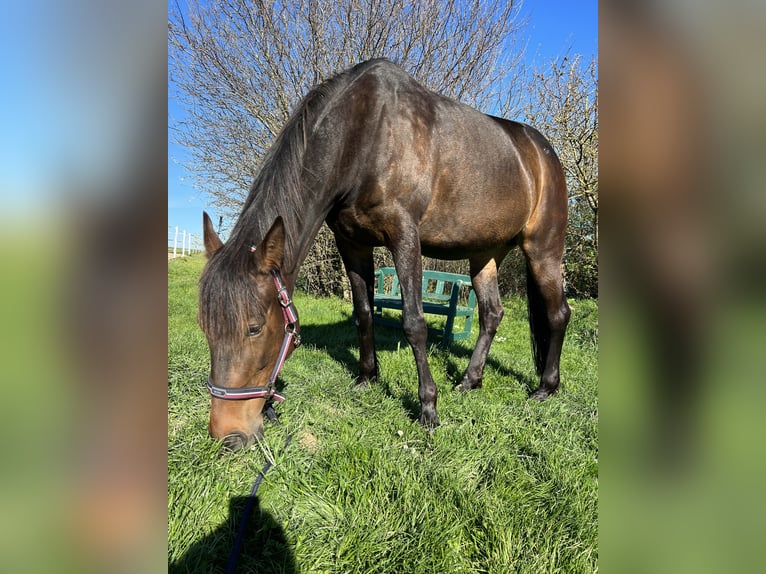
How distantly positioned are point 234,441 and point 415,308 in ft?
4.43

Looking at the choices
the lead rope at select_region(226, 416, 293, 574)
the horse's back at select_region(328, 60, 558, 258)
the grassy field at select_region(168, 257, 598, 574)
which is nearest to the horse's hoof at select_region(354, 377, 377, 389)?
the grassy field at select_region(168, 257, 598, 574)

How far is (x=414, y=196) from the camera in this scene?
2.66 metres

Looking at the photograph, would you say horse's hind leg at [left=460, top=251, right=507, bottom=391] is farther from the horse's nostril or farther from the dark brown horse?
the horse's nostril

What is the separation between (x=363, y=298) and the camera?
340 cm

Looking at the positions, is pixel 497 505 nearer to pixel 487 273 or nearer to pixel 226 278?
pixel 226 278

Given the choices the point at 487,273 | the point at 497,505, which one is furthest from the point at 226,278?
the point at 487,273

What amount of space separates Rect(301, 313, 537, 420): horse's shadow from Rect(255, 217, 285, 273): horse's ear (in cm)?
146

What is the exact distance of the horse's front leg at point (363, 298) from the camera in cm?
335

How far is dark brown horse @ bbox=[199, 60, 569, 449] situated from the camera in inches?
78.2

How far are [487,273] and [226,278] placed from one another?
9.09ft

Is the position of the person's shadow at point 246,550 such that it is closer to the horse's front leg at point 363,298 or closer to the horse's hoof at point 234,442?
the horse's hoof at point 234,442

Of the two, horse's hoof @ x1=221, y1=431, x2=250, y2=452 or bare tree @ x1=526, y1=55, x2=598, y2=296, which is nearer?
horse's hoof @ x1=221, y1=431, x2=250, y2=452

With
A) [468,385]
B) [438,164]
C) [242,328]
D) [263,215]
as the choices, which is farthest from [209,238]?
[468,385]

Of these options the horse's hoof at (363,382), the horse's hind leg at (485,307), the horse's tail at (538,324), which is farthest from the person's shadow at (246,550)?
the horse's tail at (538,324)
